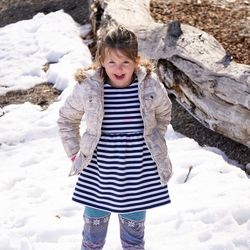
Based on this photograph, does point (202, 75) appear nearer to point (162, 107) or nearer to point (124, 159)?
point (162, 107)

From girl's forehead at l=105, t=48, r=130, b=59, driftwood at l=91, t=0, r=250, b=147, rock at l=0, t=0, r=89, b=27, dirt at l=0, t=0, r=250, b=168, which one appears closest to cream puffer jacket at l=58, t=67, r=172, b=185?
girl's forehead at l=105, t=48, r=130, b=59

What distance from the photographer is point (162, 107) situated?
325 cm

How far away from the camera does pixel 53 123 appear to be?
6027mm

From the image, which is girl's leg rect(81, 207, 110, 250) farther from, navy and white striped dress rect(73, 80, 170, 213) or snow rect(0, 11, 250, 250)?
snow rect(0, 11, 250, 250)

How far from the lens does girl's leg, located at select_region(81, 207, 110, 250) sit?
340 cm

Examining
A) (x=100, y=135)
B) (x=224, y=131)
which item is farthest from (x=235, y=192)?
(x=100, y=135)

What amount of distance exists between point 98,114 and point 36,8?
7.17 metres

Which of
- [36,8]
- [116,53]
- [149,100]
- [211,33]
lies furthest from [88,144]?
[36,8]

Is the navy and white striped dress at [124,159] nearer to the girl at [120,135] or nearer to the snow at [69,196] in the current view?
the girl at [120,135]

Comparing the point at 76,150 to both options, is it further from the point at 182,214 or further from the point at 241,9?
the point at 241,9

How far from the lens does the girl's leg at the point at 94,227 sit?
3.40m

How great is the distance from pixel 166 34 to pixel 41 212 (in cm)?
244

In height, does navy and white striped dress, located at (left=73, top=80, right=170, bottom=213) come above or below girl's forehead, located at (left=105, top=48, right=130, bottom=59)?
below

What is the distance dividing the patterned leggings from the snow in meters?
0.47
